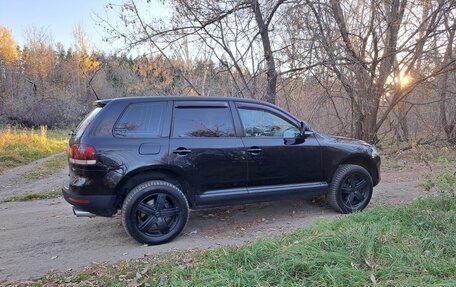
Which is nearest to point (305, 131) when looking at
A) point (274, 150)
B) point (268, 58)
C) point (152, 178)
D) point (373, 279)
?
point (274, 150)

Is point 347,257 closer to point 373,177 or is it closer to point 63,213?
point 373,177

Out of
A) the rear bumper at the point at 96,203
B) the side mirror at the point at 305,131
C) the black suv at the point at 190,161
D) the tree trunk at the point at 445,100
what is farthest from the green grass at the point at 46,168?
the tree trunk at the point at 445,100

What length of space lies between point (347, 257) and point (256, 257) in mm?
873

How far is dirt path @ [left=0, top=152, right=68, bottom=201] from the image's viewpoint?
840 cm

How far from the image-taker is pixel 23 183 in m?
9.41

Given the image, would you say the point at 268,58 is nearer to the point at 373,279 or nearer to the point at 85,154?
the point at 85,154

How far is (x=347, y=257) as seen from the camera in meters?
3.38

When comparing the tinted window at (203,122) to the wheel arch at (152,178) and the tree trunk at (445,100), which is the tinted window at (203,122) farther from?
the tree trunk at (445,100)

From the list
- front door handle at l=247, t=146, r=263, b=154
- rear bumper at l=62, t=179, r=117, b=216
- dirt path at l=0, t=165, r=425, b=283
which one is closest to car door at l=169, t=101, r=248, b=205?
front door handle at l=247, t=146, r=263, b=154

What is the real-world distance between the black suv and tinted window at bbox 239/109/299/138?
15 millimetres

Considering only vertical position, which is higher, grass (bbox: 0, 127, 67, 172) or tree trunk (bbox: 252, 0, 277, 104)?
tree trunk (bbox: 252, 0, 277, 104)

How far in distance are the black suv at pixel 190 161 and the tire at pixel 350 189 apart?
0.05 ft

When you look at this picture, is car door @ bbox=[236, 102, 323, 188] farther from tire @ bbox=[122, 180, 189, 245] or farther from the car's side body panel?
tire @ bbox=[122, 180, 189, 245]

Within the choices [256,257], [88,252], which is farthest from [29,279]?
[256,257]
